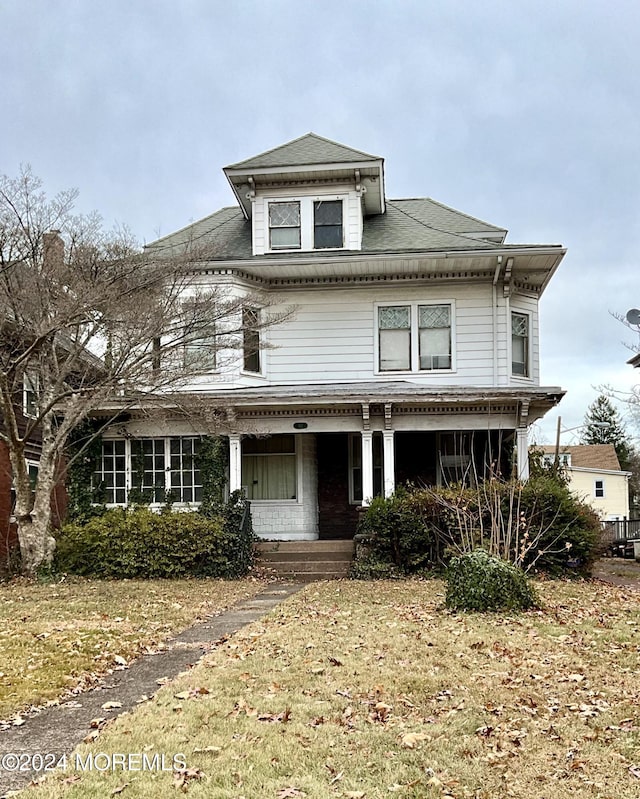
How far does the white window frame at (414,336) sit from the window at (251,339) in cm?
286

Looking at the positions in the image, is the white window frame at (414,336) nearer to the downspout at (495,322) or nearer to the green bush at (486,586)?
the downspout at (495,322)

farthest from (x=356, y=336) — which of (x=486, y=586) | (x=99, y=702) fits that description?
(x=99, y=702)

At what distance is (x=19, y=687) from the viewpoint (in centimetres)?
705

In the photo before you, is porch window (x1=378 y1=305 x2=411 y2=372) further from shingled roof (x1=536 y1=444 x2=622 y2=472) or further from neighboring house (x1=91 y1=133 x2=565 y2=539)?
shingled roof (x1=536 y1=444 x2=622 y2=472)

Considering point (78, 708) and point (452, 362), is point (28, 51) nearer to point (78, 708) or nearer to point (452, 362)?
point (452, 362)

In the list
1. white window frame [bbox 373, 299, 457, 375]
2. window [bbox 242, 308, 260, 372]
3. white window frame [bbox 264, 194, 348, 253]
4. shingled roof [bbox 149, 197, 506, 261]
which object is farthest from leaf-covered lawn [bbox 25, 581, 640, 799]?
white window frame [bbox 264, 194, 348, 253]

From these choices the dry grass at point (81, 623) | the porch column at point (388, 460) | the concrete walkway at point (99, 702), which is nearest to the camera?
the concrete walkway at point (99, 702)

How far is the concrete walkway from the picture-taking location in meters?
5.43

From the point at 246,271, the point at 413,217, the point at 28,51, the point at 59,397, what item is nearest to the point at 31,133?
the point at 28,51

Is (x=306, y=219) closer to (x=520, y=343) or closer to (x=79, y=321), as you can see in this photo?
(x=520, y=343)

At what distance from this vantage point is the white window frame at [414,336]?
19.3 m

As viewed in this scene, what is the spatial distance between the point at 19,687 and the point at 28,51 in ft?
42.6

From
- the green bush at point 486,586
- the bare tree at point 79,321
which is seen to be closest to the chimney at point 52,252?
the bare tree at point 79,321

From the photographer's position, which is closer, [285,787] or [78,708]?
[285,787]
